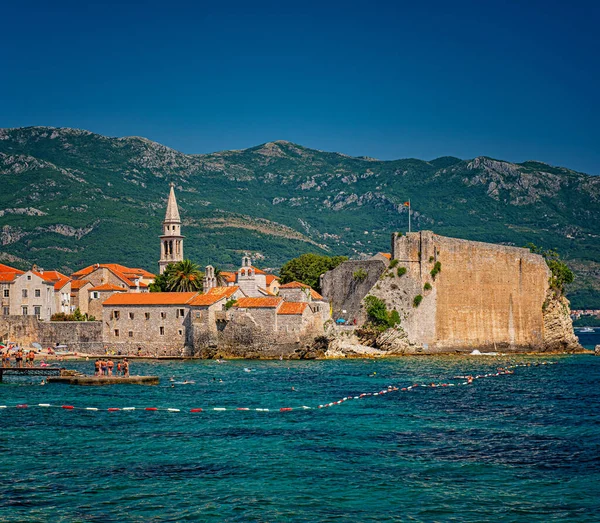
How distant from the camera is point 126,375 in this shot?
169 feet

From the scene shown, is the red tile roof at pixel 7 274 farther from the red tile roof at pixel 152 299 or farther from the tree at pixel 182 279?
the tree at pixel 182 279

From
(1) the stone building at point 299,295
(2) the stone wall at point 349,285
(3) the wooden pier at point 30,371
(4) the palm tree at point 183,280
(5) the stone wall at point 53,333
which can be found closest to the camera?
(3) the wooden pier at point 30,371

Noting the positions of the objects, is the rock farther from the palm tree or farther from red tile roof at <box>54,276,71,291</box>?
red tile roof at <box>54,276,71,291</box>

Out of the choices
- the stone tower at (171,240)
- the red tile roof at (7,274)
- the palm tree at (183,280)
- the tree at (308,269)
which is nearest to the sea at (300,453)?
the palm tree at (183,280)

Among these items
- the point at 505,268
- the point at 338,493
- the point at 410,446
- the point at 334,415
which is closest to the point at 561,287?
the point at 505,268

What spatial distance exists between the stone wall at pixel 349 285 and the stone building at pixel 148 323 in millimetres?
12113

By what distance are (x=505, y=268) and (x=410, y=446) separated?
153 ft

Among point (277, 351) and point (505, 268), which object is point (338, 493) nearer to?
point (277, 351)

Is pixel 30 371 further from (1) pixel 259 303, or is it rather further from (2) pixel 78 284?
(2) pixel 78 284

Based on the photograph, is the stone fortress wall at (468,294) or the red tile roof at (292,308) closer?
the red tile roof at (292,308)

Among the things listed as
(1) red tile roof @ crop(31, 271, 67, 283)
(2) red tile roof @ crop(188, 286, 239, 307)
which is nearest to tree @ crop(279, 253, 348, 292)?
(2) red tile roof @ crop(188, 286, 239, 307)

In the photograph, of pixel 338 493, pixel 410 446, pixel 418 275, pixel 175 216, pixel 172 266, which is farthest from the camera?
pixel 175 216

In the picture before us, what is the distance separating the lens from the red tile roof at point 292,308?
218 feet

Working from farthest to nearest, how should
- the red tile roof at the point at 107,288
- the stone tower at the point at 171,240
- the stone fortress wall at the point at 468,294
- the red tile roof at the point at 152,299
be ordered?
1. the stone tower at the point at 171,240
2. the red tile roof at the point at 107,288
3. the stone fortress wall at the point at 468,294
4. the red tile roof at the point at 152,299
